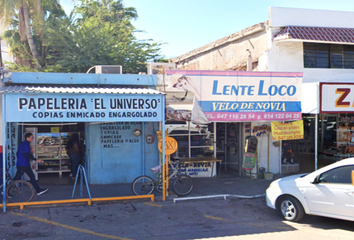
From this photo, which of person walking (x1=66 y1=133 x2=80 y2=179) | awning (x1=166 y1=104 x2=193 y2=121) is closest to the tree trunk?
person walking (x1=66 y1=133 x2=80 y2=179)

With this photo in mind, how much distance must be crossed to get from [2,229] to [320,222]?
6.80 meters

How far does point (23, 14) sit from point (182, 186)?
61.4 feet

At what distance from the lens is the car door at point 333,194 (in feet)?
21.8

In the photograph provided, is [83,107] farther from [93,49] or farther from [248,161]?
[93,49]

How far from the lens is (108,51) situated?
20.5m

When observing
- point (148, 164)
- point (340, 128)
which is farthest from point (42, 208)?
point (340, 128)

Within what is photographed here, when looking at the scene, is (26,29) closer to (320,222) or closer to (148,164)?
(148,164)

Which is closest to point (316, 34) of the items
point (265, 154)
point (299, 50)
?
point (299, 50)

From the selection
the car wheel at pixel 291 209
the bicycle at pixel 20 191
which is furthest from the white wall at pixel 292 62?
the bicycle at pixel 20 191

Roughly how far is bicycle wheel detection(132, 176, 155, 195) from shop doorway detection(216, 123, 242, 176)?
411 centimetres

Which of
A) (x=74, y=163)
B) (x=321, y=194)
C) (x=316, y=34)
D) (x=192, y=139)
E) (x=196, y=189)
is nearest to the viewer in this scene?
(x=321, y=194)

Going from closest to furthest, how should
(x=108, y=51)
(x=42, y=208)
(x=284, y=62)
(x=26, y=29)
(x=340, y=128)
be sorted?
(x=42, y=208)
(x=284, y=62)
(x=340, y=128)
(x=108, y=51)
(x=26, y=29)

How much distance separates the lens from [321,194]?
6.98m

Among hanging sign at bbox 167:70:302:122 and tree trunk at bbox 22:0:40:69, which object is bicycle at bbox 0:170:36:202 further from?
tree trunk at bbox 22:0:40:69
